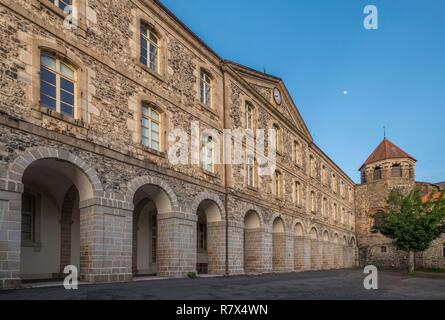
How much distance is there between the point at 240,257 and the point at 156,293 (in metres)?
10.7

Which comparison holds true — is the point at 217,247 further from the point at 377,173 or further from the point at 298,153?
the point at 377,173

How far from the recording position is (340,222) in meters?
41.6

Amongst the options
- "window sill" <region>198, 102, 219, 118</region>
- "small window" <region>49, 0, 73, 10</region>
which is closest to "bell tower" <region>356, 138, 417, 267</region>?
"window sill" <region>198, 102, 219, 118</region>

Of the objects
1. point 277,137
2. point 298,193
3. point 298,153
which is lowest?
point 298,193

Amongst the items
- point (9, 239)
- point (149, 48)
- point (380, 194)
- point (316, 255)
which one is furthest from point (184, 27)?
point (380, 194)

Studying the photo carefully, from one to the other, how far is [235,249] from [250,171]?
4.63 metres

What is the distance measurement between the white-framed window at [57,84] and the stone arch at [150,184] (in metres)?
2.95

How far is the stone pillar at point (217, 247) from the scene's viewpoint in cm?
1942

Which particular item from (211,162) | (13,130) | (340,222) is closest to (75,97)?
(13,130)

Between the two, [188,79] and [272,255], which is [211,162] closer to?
[188,79]

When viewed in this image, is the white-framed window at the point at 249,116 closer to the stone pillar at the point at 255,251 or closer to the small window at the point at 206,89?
the small window at the point at 206,89

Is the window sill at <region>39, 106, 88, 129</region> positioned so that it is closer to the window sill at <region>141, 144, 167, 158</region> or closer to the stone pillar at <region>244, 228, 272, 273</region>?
the window sill at <region>141, 144, 167, 158</region>

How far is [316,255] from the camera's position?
32.8 m

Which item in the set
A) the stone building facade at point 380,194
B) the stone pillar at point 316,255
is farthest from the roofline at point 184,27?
the stone building facade at point 380,194
